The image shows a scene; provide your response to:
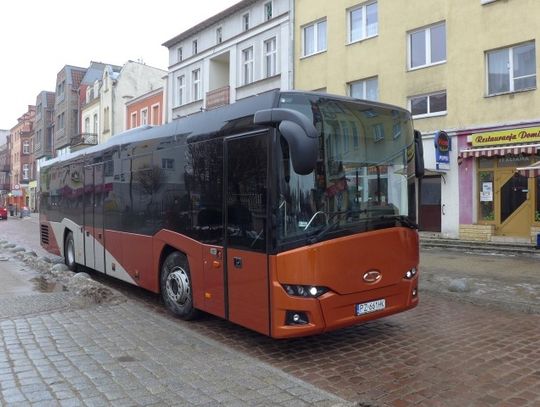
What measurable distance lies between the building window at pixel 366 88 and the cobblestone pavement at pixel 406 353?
14438 mm

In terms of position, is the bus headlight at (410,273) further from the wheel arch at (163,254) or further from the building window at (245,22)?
the building window at (245,22)

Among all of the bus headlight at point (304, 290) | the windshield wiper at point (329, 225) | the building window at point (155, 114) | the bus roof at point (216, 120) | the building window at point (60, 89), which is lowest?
the bus headlight at point (304, 290)

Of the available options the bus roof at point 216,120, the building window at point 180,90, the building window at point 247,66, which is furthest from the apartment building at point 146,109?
the bus roof at point 216,120

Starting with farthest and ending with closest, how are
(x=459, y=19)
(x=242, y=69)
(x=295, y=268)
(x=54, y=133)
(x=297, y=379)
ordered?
(x=54, y=133)
(x=242, y=69)
(x=459, y=19)
(x=295, y=268)
(x=297, y=379)

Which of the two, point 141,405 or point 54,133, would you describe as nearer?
point 141,405

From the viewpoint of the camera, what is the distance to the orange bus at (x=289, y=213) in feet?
16.6

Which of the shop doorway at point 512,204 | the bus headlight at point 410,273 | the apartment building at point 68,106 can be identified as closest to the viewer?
the bus headlight at point 410,273

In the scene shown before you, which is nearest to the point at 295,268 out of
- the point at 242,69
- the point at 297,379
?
the point at 297,379

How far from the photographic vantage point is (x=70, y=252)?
1163cm

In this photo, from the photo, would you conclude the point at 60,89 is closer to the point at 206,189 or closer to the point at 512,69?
the point at 512,69

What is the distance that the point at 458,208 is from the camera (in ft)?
58.3

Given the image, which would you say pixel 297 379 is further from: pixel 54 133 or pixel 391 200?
pixel 54 133

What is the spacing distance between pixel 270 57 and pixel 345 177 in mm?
22363

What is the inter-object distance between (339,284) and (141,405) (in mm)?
2182
